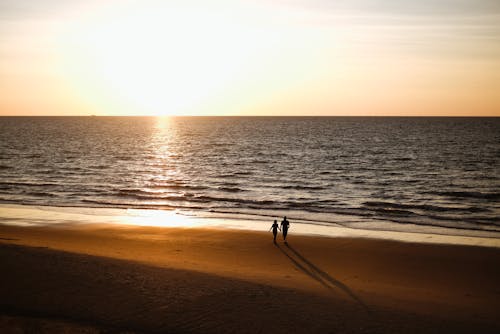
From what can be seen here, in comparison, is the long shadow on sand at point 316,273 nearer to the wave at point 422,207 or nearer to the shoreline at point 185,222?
the shoreline at point 185,222

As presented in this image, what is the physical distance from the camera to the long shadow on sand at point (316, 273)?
15389 millimetres

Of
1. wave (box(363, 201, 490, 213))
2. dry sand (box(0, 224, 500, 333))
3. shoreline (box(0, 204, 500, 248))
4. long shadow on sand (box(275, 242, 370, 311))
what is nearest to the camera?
dry sand (box(0, 224, 500, 333))

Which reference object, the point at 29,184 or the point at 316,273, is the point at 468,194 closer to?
the point at 316,273

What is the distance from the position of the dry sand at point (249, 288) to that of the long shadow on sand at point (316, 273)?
50mm

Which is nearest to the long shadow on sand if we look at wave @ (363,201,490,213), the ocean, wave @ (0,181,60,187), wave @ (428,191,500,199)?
the ocean

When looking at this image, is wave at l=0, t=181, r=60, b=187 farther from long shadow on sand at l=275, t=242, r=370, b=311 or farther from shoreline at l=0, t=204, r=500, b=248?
long shadow on sand at l=275, t=242, r=370, b=311

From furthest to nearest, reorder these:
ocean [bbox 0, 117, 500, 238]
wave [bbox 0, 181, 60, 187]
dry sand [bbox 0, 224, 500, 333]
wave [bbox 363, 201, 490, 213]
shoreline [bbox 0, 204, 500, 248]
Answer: wave [bbox 0, 181, 60, 187] → wave [bbox 363, 201, 490, 213] → ocean [bbox 0, 117, 500, 238] → shoreline [bbox 0, 204, 500, 248] → dry sand [bbox 0, 224, 500, 333]

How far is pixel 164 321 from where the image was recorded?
477 inches

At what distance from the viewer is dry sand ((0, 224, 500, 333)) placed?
12.2 m

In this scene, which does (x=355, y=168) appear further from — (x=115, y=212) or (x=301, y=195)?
(x=115, y=212)

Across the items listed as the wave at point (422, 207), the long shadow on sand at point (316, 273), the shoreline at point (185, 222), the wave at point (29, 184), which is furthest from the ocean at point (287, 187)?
the long shadow on sand at point (316, 273)

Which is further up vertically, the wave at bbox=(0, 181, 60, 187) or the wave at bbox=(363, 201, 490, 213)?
the wave at bbox=(363, 201, 490, 213)

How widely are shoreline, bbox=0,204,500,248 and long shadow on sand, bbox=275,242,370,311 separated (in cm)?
483

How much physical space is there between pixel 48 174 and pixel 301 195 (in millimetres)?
32019
